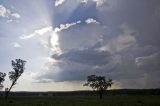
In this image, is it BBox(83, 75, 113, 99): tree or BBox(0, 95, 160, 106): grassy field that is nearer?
BBox(0, 95, 160, 106): grassy field

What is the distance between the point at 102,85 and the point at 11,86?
40.4 m

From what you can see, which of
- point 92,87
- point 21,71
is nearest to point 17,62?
point 21,71

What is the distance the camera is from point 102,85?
122 m

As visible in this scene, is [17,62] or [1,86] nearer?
[17,62]

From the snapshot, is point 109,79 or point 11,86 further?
point 109,79

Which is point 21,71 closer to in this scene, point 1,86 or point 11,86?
point 11,86

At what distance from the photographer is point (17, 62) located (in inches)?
3981

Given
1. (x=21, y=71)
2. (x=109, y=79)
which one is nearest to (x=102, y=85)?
(x=109, y=79)

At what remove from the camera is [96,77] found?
12350cm

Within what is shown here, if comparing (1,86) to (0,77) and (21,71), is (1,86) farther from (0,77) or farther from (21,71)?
(21,71)

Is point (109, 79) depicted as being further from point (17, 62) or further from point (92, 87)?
point (17, 62)

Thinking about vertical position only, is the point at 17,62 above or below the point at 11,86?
above

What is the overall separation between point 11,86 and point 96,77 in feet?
129

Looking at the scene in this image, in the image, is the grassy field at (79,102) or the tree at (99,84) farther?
the tree at (99,84)
